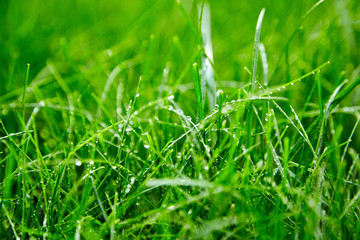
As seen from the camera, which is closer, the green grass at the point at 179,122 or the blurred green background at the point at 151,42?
the green grass at the point at 179,122

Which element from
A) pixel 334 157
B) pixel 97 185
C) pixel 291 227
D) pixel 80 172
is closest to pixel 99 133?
pixel 97 185

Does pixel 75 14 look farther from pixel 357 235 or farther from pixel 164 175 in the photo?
pixel 357 235

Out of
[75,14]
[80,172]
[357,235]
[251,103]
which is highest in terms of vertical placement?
[75,14]

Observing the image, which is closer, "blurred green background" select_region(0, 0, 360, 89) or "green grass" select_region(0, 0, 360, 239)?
"green grass" select_region(0, 0, 360, 239)

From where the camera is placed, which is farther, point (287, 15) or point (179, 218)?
point (287, 15)

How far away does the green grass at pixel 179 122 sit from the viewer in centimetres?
85

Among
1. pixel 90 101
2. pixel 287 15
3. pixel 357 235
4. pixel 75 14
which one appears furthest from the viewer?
pixel 75 14

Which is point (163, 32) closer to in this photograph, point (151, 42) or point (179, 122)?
point (151, 42)

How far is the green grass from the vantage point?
33.3 inches

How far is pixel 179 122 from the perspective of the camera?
1.25 meters

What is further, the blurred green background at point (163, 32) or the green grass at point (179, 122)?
the blurred green background at point (163, 32)

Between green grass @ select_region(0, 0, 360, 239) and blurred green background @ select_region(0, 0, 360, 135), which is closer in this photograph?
green grass @ select_region(0, 0, 360, 239)

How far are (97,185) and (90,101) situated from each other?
1.66 feet

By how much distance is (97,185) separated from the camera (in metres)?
0.96
